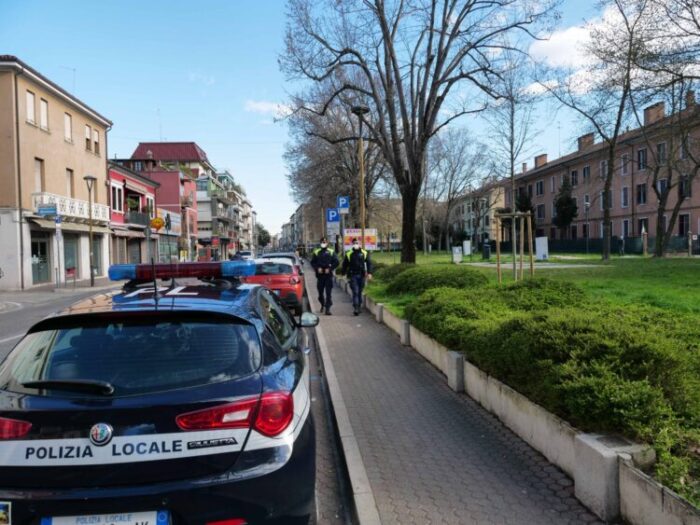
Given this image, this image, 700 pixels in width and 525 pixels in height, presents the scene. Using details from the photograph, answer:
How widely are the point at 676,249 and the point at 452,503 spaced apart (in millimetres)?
47481

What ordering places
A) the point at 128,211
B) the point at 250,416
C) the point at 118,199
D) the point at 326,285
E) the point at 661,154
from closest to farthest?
the point at 250,416, the point at 326,285, the point at 661,154, the point at 118,199, the point at 128,211

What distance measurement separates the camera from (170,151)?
8531cm

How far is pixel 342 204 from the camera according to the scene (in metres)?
25.5

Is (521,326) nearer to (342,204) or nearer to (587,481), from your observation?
(587,481)

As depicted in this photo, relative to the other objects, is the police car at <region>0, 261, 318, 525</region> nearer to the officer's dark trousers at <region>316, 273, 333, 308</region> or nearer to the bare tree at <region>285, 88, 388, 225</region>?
the officer's dark trousers at <region>316, 273, 333, 308</region>

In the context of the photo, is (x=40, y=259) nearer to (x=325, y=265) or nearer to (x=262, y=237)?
(x=325, y=265)

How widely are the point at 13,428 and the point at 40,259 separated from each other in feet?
100

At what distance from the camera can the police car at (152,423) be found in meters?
2.35

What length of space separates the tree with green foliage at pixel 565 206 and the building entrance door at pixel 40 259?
5015 cm

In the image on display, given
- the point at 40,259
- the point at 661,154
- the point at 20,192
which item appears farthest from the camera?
the point at 661,154

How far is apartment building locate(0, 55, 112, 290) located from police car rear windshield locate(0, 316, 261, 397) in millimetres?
25452

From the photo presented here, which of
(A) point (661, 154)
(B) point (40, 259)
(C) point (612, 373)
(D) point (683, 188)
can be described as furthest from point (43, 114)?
(D) point (683, 188)

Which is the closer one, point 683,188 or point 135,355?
point 135,355

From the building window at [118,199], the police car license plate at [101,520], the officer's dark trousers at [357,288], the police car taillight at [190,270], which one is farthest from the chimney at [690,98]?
the building window at [118,199]
